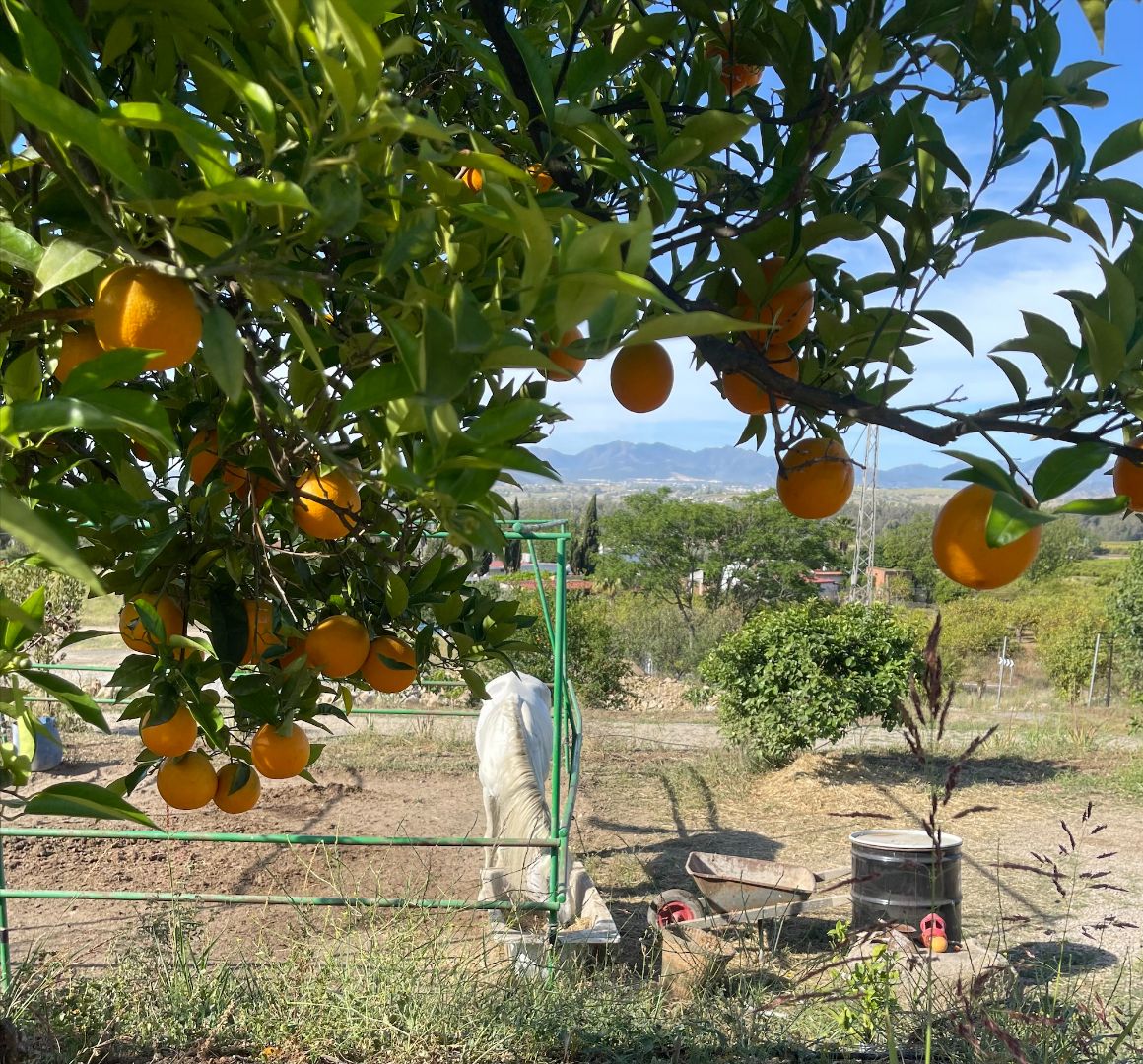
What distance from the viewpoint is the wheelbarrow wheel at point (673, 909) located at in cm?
432

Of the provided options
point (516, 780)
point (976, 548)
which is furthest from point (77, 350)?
point (516, 780)

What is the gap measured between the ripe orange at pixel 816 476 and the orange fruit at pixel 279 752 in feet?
2.29

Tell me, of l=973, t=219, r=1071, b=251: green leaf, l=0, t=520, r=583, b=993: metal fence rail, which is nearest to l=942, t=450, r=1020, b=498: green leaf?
l=973, t=219, r=1071, b=251: green leaf

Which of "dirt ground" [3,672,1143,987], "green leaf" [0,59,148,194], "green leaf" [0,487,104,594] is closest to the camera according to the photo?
"green leaf" [0,487,104,594]

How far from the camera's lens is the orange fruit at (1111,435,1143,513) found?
864mm

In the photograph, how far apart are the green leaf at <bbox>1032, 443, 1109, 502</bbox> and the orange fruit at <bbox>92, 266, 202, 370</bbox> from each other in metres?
0.62

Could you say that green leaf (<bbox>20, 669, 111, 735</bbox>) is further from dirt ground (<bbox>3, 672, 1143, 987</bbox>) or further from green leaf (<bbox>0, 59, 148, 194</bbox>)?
dirt ground (<bbox>3, 672, 1143, 987</bbox>)

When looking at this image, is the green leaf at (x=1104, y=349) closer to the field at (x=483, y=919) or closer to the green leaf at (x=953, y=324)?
the green leaf at (x=953, y=324)

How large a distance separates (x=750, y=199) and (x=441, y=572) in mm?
622

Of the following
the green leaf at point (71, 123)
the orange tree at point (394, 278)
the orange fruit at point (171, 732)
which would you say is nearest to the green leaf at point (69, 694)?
the orange tree at point (394, 278)

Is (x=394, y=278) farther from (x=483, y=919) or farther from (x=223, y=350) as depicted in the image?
(x=483, y=919)

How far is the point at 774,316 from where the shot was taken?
1.03 meters

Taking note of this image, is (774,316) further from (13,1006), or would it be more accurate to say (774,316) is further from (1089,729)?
(1089,729)

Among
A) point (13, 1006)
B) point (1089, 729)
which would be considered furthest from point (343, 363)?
point (1089, 729)
